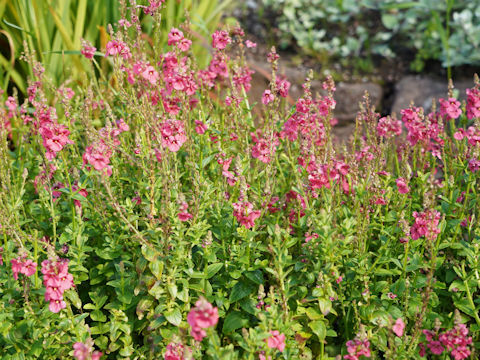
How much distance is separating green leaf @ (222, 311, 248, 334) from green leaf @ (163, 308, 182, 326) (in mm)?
251

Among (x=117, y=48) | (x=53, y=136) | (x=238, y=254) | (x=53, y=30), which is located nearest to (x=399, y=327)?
(x=238, y=254)

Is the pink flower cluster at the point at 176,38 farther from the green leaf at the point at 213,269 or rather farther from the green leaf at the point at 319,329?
the green leaf at the point at 319,329

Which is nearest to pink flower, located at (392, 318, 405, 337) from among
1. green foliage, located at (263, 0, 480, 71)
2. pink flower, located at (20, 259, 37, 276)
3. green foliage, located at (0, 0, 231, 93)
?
pink flower, located at (20, 259, 37, 276)

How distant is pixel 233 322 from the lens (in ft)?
8.70

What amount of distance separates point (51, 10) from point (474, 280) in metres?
3.64

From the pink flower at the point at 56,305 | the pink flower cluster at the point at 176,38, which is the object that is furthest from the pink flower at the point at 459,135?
the pink flower at the point at 56,305

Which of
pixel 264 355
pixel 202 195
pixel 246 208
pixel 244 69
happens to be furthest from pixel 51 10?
pixel 264 355

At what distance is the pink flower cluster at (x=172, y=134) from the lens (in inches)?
104

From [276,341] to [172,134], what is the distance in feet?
3.50

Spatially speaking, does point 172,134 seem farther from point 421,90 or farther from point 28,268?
point 421,90

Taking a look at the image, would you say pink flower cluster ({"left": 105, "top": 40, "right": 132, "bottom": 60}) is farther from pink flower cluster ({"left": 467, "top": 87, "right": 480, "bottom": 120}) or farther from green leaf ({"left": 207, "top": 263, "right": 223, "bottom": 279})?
pink flower cluster ({"left": 467, "top": 87, "right": 480, "bottom": 120})

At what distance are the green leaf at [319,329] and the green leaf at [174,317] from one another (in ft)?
2.01

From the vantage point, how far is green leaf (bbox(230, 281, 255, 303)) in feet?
8.80

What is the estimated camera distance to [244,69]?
3.62 metres
